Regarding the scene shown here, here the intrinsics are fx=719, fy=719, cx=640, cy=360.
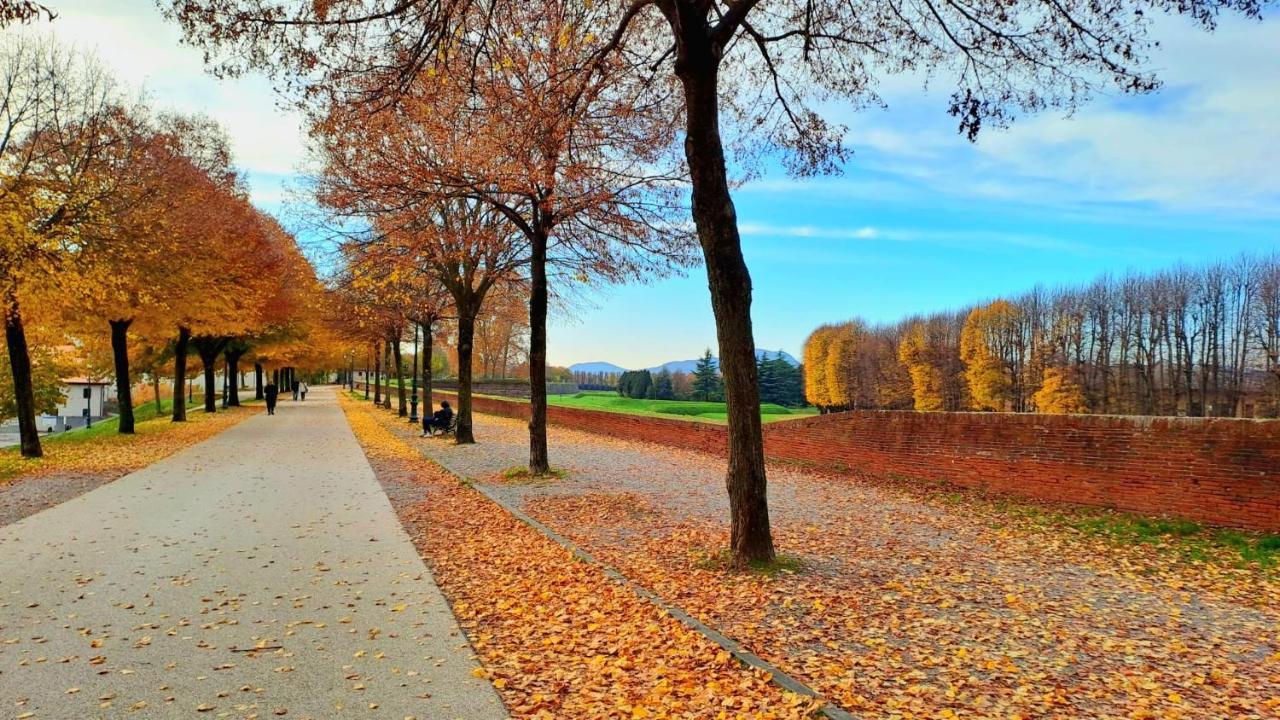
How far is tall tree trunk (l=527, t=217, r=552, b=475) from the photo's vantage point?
12.5m

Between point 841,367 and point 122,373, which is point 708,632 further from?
point 841,367

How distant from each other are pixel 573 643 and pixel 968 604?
9.83 ft

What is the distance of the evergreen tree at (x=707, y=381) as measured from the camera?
6999 centimetres

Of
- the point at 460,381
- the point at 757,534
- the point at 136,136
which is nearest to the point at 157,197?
the point at 136,136

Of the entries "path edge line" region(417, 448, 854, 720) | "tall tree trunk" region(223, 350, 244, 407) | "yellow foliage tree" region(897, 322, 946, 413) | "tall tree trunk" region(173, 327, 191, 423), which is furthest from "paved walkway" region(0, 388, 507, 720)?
"yellow foliage tree" region(897, 322, 946, 413)

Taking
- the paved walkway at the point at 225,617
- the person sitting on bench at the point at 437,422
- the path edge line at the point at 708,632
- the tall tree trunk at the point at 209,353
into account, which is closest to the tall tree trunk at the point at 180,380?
the tall tree trunk at the point at 209,353

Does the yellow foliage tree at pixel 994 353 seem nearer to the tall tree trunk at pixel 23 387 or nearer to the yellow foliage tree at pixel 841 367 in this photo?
the yellow foliage tree at pixel 841 367

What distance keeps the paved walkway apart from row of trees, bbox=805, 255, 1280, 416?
1650 inches

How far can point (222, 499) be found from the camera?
34.2 ft

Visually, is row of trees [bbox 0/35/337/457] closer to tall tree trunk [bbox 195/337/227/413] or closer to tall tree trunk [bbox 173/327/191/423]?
tall tree trunk [bbox 173/327/191/423]

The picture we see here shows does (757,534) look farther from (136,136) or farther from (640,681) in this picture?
(136,136)

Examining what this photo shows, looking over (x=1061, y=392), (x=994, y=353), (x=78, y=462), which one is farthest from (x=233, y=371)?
(x=1061, y=392)

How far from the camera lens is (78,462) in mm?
14914

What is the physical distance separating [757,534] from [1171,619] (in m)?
3.06
